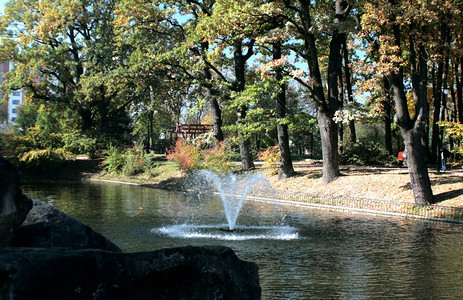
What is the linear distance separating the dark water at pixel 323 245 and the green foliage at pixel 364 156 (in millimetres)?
11630

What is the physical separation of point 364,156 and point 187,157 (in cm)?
1182

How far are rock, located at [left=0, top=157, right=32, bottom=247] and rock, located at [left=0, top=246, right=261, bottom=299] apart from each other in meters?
0.52

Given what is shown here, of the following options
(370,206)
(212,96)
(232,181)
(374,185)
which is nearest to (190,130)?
(212,96)

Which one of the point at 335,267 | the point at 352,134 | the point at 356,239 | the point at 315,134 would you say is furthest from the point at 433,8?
the point at 315,134

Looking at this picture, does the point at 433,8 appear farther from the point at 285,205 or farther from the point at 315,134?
the point at 315,134

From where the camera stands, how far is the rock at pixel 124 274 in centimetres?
374

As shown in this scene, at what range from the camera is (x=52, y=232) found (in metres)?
5.48

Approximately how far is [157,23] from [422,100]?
1897 cm

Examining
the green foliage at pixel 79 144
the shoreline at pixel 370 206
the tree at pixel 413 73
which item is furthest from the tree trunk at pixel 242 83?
the green foliage at pixel 79 144

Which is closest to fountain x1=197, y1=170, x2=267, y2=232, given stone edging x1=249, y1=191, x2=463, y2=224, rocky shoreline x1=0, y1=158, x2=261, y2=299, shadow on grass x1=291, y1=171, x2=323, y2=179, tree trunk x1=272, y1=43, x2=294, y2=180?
tree trunk x1=272, y1=43, x2=294, y2=180

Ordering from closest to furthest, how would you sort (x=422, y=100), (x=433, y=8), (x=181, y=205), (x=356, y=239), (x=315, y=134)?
1. (x=356, y=239)
2. (x=433, y=8)
3. (x=422, y=100)
4. (x=181, y=205)
5. (x=315, y=134)

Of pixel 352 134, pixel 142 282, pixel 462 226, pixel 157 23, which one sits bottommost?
pixel 462 226

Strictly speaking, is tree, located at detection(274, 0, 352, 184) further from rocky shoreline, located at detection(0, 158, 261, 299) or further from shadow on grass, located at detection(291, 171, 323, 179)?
rocky shoreline, located at detection(0, 158, 261, 299)

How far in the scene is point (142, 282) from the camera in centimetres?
430
